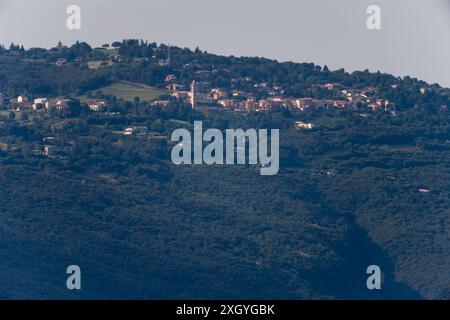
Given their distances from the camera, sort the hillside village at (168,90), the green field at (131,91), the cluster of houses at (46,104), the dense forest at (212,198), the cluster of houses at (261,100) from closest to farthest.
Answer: the dense forest at (212,198) < the cluster of houses at (46,104) < the hillside village at (168,90) < the green field at (131,91) < the cluster of houses at (261,100)

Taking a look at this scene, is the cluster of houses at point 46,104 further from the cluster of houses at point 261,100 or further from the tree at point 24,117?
the cluster of houses at point 261,100

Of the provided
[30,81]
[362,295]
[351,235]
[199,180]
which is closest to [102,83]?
[30,81]

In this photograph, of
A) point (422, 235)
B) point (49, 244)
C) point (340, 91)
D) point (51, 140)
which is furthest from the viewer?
→ point (340, 91)

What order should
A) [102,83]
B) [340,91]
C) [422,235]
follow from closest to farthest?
1. [422,235]
2. [102,83]
3. [340,91]

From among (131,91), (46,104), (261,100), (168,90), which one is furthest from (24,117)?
(261,100)

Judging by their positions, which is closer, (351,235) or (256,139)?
(351,235)

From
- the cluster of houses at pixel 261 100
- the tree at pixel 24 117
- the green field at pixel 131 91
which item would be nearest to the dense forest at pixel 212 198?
the tree at pixel 24 117

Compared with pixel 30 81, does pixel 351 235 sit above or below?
below

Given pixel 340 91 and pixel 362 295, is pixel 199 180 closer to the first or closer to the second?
pixel 362 295
